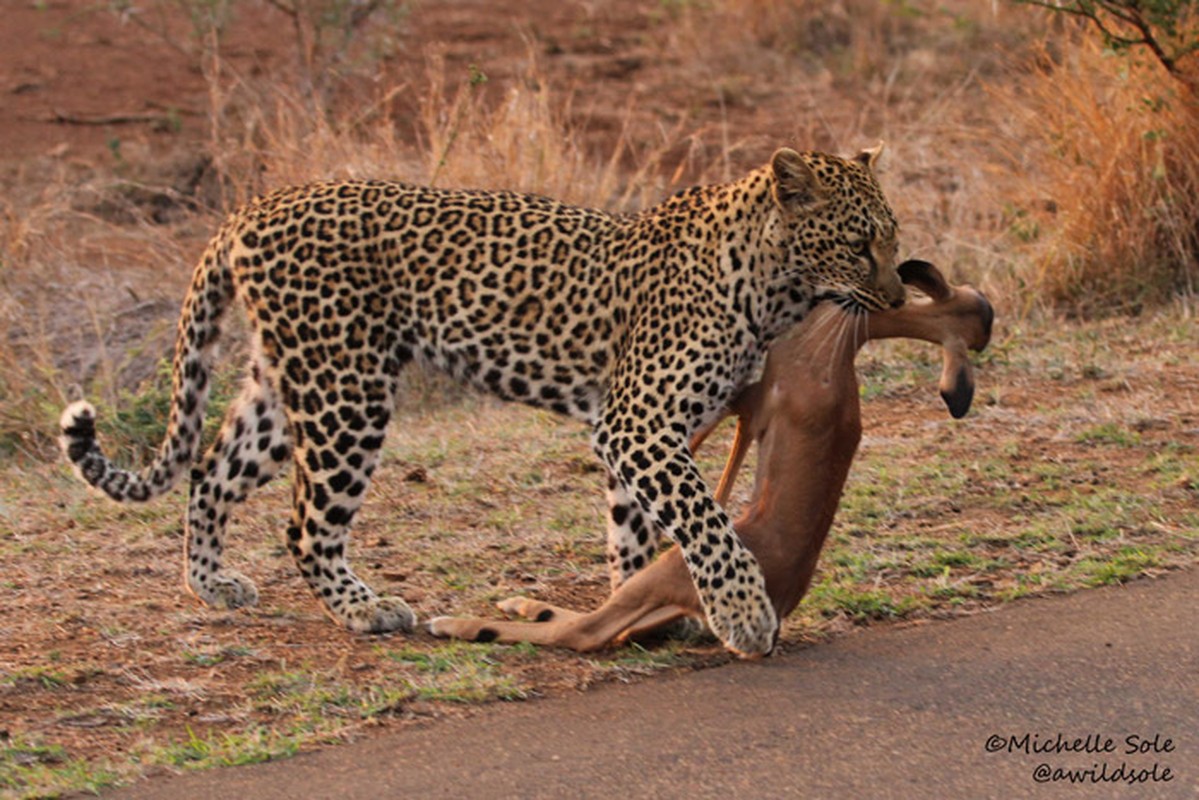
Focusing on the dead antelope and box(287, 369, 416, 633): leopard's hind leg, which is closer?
the dead antelope

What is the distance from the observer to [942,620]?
6.05 metres

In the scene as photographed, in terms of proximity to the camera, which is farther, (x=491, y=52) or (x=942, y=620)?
(x=491, y=52)

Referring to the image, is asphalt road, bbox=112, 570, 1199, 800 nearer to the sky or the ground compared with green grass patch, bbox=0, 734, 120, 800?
nearer to the sky

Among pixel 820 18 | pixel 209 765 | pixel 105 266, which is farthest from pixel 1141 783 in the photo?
pixel 820 18

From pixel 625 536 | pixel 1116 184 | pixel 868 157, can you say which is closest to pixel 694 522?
pixel 625 536

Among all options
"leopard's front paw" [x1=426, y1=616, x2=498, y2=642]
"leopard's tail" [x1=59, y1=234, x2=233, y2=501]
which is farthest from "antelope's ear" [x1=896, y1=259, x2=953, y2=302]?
"leopard's tail" [x1=59, y1=234, x2=233, y2=501]

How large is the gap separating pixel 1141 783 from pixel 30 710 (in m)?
2.97

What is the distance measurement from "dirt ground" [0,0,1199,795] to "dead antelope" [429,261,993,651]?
0.42 ft

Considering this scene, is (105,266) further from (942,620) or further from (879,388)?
(942,620)

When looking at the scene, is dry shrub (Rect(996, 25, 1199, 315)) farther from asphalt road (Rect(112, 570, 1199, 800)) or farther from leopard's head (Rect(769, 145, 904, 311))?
asphalt road (Rect(112, 570, 1199, 800))

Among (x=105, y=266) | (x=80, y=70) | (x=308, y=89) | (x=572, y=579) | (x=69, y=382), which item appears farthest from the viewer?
(x=80, y=70)

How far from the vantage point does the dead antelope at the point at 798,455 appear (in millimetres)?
5742

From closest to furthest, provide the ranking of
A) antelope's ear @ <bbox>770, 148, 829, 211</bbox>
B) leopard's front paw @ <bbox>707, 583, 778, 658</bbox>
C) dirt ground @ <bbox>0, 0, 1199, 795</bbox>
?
1. dirt ground @ <bbox>0, 0, 1199, 795</bbox>
2. leopard's front paw @ <bbox>707, 583, 778, 658</bbox>
3. antelope's ear @ <bbox>770, 148, 829, 211</bbox>

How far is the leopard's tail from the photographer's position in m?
6.49
